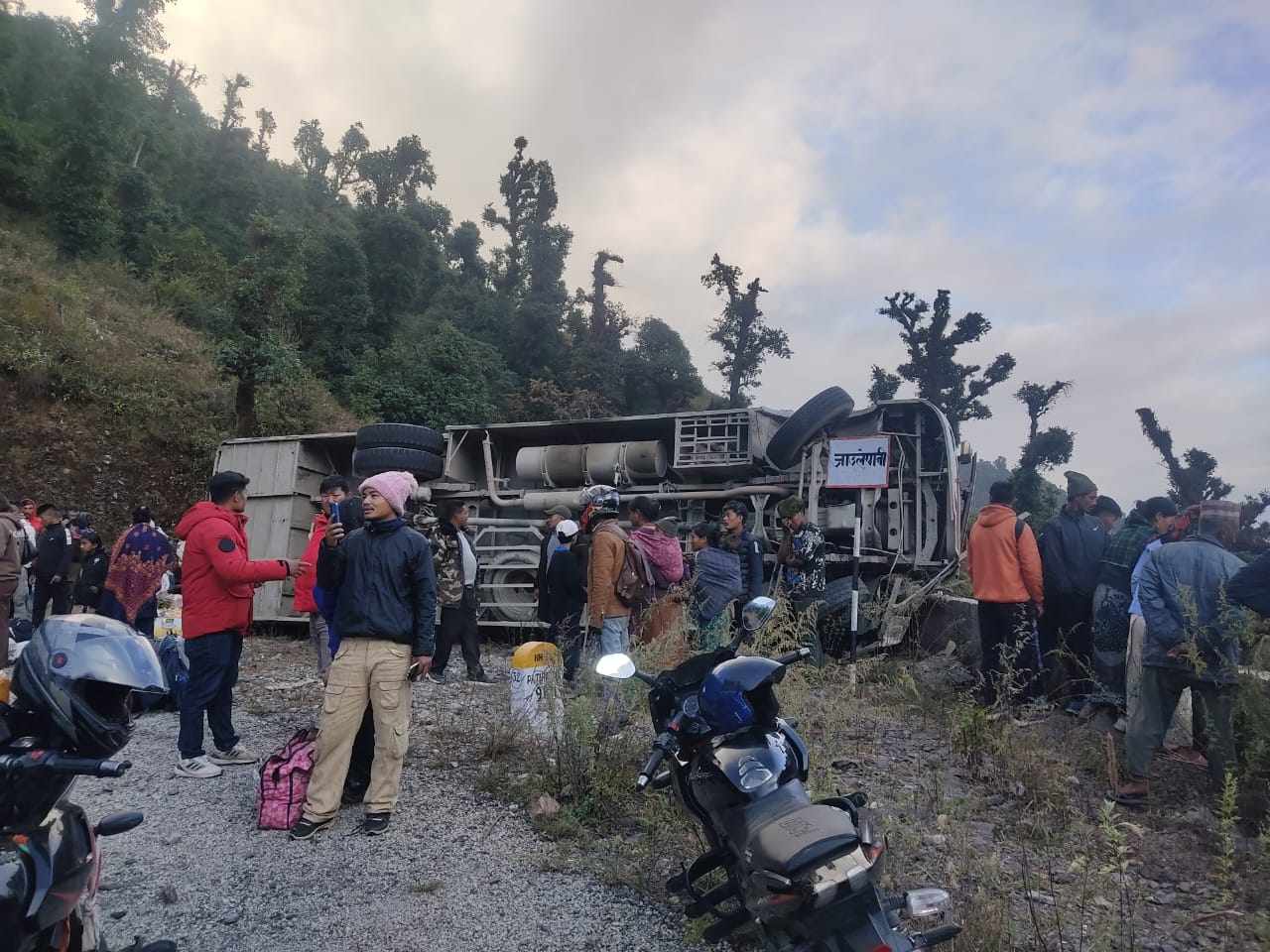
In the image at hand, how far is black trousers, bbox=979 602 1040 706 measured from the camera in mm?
5781

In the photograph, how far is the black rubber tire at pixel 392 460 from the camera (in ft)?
33.2

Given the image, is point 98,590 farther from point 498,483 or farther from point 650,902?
point 650,902

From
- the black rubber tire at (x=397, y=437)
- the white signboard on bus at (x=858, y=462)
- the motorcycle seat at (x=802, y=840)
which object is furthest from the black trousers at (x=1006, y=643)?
the black rubber tire at (x=397, y=437)

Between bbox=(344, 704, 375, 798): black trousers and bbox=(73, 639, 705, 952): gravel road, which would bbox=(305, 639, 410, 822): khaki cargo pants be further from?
bbox=(344, 704, 375, 798): black trousers

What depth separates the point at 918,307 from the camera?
75.6ft

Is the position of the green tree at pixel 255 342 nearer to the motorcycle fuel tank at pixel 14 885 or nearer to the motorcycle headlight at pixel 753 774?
the motorcycle fuel tank at pixel 14 885

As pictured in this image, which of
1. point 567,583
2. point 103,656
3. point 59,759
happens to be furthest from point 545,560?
point 59,759

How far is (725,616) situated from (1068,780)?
2.21m

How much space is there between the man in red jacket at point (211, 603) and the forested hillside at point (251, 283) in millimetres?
14394

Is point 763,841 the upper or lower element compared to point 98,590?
lower

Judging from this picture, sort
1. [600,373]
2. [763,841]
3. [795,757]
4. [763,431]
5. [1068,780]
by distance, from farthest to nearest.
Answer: [600,373]
[763,431]
[1068,780]
[795,757]
[763,841]

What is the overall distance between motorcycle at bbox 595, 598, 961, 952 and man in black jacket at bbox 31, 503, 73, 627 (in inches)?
336

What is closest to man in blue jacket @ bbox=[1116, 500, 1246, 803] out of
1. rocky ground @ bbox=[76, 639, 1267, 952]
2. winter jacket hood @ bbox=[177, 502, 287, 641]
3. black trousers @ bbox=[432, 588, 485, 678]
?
rocky ground @ bbox=[76, 639, 1267, 952]

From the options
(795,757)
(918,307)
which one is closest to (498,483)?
(795,757)
